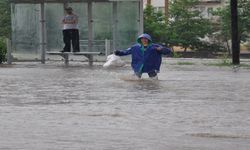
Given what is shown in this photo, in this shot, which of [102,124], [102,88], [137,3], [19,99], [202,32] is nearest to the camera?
[102,124]

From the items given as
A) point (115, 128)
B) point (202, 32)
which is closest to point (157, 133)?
point (115, 128)

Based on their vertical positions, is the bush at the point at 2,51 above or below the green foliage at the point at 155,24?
above

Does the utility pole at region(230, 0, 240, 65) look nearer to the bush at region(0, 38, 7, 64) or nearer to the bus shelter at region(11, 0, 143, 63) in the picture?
the bus shelter at region(11, 0, 143, 63)

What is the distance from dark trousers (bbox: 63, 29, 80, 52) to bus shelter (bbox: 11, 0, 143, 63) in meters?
0.83

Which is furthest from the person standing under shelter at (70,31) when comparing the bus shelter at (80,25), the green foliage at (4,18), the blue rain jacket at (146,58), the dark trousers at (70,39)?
the green foliage at (4,18)

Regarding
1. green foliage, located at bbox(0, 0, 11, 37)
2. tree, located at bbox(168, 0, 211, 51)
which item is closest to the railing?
green foliage, located at bbox(0, 0, 11, 37)

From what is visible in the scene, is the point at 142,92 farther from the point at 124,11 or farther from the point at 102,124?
the point at 124,11

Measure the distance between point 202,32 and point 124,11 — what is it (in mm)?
26535

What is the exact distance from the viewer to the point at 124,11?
29625mm

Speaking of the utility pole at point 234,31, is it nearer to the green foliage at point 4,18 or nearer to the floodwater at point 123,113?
the floodwater at point 123,113

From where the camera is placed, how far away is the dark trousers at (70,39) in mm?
28734

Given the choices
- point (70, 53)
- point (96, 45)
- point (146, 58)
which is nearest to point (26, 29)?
point (96, 45)

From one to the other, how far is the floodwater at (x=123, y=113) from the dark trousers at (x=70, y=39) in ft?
23.8

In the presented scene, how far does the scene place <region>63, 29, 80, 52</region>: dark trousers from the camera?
28.7m
